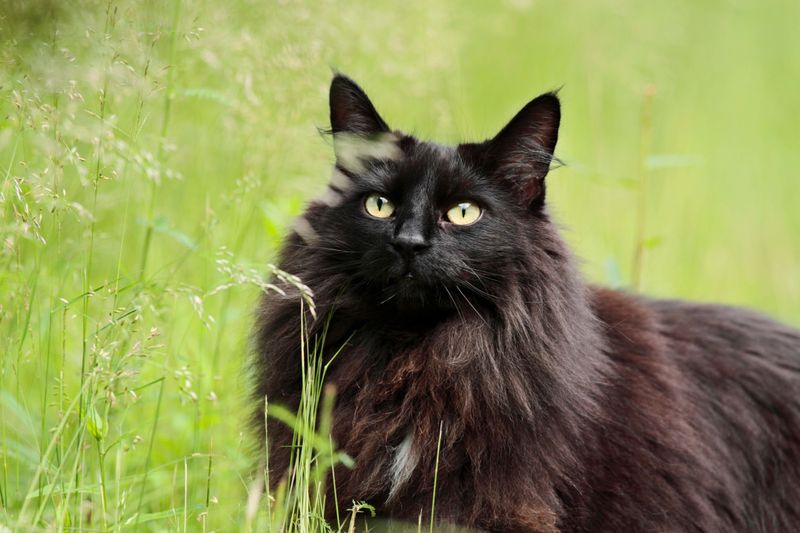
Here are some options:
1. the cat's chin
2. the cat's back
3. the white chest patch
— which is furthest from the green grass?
the cat's back

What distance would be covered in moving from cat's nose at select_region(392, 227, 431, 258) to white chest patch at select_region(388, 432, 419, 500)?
50cm

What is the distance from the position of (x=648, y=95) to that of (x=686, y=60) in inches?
139

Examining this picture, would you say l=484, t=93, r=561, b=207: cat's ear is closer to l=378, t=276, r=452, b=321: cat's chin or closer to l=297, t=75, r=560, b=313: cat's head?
l=297, t=75, r=560, b=313: cat's head

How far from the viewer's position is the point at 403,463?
96.5 inches

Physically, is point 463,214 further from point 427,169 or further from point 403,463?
point 403,463

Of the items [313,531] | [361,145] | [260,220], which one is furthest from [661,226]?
[313,531]

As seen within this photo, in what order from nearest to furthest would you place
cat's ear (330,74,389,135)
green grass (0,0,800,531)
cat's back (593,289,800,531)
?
green grass (0,0,800,531) < cat's ear (330,74,389,135) < cat's back (593,289,800,531)

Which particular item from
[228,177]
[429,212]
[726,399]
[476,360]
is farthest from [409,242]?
[228,177]

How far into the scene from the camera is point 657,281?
5539 mm

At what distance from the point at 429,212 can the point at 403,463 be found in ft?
2.24

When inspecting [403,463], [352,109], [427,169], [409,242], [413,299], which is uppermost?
[352,109]

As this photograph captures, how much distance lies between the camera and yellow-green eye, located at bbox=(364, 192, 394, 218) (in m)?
Answer: 2.55

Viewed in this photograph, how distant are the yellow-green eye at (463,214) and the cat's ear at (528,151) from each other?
6.3 inches

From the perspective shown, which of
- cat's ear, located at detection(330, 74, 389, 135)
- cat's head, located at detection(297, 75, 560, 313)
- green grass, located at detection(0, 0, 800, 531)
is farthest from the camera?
cat's ear, located at detection(330, 74, 389, 135)
